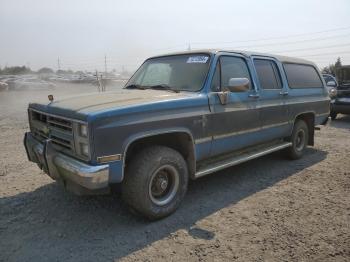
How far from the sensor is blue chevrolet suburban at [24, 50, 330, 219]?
131 inches

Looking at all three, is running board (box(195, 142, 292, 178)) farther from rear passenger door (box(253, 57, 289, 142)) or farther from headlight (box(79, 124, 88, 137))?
headlight (box(79, 124, 88, 137))

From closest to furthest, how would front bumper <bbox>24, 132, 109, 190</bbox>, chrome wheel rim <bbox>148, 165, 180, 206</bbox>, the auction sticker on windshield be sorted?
front bumper <bbox>24, 132, 109, 190</bbox>
chrome wheel rim <bbox>148, 165, 180, 206</bbox>
the auction sticker on windshield

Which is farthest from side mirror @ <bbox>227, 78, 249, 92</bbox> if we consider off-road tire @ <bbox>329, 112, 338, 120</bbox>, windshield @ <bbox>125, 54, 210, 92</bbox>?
off-road tire @ <bbox>329, 112, 338, 120</bbox>

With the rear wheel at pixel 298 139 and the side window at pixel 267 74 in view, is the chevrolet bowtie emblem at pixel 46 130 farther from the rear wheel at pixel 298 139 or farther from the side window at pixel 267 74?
the rear wheel at pixel 298 139

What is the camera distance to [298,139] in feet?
22.0

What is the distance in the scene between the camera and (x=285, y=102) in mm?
5852

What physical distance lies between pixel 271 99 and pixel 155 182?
8.71 ft

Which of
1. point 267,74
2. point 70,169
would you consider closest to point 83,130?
point 70,169

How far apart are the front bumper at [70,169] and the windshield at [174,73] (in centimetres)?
170

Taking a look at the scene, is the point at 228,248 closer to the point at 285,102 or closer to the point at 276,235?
the point at 276,235

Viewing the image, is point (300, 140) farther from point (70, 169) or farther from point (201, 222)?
point (70, 169)

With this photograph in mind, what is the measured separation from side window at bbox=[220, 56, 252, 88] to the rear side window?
1426 mm

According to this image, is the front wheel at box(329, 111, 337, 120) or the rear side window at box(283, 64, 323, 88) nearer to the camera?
the rear side window at box(283, 64, 323, 88)

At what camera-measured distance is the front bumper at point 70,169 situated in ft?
10.5
